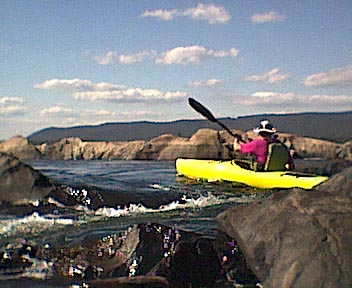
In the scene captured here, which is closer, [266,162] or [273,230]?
[273,230]

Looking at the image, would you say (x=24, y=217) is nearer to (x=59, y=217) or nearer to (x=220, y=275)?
(x=59, y=217)

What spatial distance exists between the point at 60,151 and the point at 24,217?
1109 inches

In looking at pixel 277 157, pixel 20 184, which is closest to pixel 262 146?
pixel 277 157

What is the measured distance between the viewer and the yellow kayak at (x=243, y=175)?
1036 centimetres

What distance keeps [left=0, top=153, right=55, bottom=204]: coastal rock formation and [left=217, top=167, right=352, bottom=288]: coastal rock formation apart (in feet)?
15.3

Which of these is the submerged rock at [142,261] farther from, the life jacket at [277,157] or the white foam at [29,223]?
the life jacket at [277,157]

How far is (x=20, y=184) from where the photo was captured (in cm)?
856

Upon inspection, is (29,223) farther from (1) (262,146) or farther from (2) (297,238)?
(1) (262,146)

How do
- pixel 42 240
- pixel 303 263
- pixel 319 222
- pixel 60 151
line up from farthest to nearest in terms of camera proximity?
1. pixel 60 151
2. pixel 42 240
3. pixel 319 222
4. pixel 303 263

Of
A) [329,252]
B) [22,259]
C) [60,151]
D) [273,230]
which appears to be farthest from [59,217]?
[60,151]

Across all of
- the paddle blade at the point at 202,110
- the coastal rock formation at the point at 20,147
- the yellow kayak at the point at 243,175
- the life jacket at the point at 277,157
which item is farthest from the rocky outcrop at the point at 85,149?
the life jacket at the point at 277,157

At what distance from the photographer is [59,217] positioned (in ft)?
25.4

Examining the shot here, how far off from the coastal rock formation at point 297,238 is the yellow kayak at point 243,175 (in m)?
4.99

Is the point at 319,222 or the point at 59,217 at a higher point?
the point at 319,222
